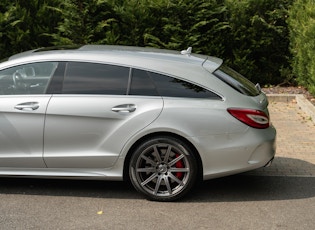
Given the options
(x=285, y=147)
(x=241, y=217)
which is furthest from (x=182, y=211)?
(x=285, y=147)

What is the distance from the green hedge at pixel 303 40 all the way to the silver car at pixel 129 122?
516cm

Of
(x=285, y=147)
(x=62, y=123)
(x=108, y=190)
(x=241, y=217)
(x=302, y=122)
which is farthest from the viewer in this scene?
(x=302, y=122)

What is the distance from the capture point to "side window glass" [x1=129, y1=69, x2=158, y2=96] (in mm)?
5363

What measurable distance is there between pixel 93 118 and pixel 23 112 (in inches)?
28.5

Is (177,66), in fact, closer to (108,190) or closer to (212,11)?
(108,190)

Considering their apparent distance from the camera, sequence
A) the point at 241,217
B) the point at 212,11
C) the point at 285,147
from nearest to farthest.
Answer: the point at 241,217
the point at 285,147
the point at 212,11

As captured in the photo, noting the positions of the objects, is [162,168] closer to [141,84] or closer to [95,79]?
[141,84]

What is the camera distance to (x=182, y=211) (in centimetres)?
512

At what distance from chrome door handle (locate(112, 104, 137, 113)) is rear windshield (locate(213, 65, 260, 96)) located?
96 centimetres

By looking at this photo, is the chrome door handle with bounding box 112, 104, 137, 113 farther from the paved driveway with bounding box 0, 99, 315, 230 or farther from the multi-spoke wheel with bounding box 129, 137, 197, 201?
the paved driveway with bounding box 0, 99, 315, 230

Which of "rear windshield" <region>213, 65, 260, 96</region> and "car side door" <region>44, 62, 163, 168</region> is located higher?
"rear windshield" <region>213, 65, 260, 96</region>

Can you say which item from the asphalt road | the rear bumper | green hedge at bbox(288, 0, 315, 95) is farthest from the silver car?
green hedge at bbox(288, 0, 315, 95)

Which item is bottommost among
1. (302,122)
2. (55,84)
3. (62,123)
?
(302,122)

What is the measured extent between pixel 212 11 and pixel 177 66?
6.31 m
